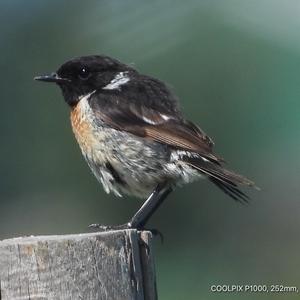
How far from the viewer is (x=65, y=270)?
4629 mm

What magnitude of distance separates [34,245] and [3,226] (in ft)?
33.0

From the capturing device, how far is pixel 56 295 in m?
4.61

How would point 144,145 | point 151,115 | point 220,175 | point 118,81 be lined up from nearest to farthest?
point 220,175 < point 144,145 < point 151,115 < point 118,81

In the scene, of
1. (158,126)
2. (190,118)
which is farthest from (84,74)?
(190,118)

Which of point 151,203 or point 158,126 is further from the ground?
point 158,126

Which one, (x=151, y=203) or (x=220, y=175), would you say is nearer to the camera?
(x=220, y=175)

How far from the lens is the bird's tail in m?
6.70

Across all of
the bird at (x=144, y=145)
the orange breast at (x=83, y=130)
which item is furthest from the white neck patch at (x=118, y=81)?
the orange breast at (x=83, y=130)

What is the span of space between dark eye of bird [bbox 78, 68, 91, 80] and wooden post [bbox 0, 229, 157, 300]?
2.93 meters

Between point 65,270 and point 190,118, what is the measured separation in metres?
11.8

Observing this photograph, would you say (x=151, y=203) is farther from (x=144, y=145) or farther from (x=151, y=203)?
(x=144, y=145)

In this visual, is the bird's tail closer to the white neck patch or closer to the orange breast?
the orange breast

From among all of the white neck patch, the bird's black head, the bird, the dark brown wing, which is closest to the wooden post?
the bird

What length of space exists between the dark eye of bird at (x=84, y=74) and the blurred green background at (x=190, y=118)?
2.92m
